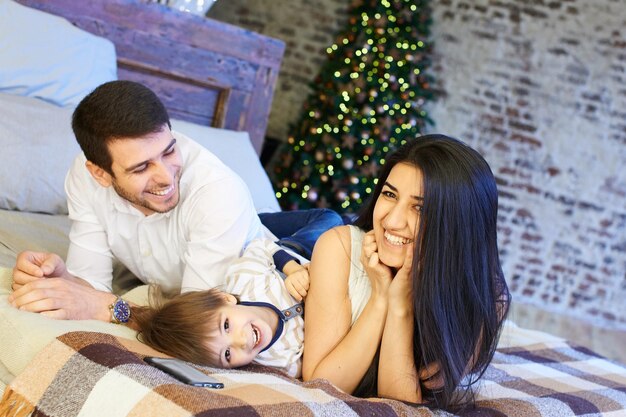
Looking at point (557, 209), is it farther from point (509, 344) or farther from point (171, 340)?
point (171, 340)

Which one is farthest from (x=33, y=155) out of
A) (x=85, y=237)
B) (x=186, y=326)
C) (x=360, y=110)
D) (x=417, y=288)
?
(x=360, y=110)

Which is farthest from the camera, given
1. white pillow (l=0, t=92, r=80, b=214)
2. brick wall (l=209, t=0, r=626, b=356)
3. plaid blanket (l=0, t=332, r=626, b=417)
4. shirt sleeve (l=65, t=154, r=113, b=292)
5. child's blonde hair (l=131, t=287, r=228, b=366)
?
brick wall (l=209, t=0, r=626, b=356)

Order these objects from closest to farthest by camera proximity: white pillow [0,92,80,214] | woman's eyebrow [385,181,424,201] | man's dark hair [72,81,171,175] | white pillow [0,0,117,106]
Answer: woman's eyebrow [385,181,424,201], man's dark hair [72,81,171,175], white pillow [0,92,80,214], white pillow [0,0,117,106]

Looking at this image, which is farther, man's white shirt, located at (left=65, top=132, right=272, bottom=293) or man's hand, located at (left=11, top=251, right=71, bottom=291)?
man's white shirt, located at (left=65, top=132, right=272, bottom=293)

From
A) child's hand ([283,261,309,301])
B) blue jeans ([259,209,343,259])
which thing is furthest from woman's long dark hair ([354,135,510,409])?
blue jeans ([259,209,343,259])

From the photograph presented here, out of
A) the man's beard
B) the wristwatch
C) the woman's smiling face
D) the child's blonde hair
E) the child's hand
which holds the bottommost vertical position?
the wristwatch

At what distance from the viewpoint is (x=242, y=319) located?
1.79m

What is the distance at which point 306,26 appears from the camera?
6250mm

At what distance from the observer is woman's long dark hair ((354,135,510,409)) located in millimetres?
1820

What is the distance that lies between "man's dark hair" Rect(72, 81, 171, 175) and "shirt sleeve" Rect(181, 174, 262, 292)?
0.24 metres

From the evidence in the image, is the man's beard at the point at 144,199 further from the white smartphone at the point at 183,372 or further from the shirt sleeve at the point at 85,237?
the white smartphone at the point at 183,372

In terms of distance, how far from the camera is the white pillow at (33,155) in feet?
9.16

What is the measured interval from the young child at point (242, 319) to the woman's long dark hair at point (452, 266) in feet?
0.79

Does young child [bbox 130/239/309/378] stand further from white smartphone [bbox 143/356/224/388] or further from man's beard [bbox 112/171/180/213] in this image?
man's beard [bbox 112/171/180/213]
